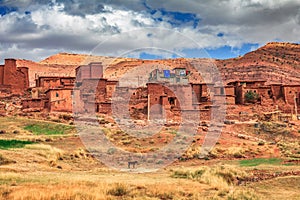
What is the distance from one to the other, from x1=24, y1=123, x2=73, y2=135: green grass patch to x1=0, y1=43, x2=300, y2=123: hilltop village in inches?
174

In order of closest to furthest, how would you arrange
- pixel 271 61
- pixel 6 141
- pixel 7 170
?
pixel 7 170, pixel 6 141, pixel 271 61

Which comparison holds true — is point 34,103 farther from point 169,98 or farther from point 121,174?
point 121,174

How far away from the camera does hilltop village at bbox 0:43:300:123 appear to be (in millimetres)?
34625

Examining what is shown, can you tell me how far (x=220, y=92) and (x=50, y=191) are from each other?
1330 inches

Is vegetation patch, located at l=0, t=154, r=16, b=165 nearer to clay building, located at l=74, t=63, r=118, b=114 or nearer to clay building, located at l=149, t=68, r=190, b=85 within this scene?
clay building, located at l=74, t=63, r=118, b=114

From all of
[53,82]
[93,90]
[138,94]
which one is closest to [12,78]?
[53,82]

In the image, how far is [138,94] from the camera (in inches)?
1511

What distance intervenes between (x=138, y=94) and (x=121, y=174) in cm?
2333

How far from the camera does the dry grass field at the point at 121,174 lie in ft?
34.7

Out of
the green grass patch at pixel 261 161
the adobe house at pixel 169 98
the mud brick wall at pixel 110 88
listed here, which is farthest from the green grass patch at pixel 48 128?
the green grass patch at pixel 261 161

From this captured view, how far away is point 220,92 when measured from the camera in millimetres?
41531

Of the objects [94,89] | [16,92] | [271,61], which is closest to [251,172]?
[94,89]

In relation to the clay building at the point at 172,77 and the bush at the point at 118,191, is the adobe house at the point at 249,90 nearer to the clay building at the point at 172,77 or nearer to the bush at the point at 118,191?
the clay building at the point at 172,77

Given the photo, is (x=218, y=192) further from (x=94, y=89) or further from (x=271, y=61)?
(x=271, y=61)
